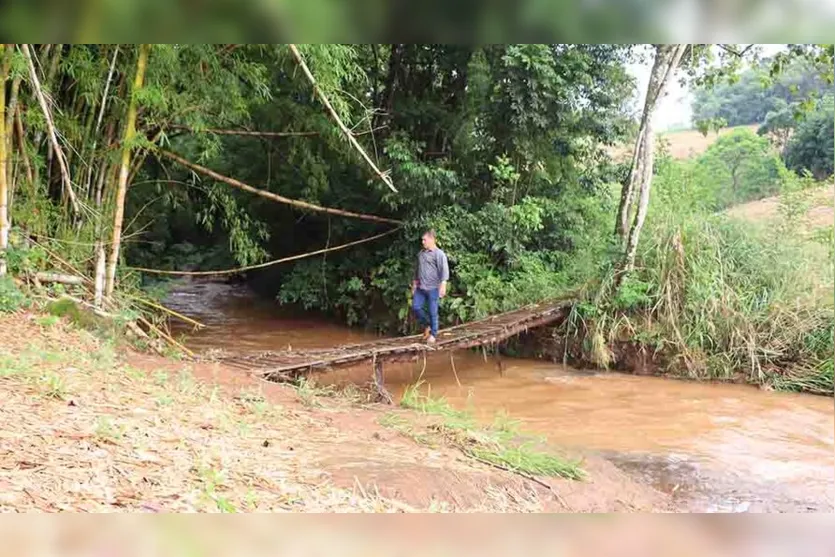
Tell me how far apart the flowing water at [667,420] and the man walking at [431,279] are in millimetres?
932

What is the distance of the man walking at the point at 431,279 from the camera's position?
7160 mm

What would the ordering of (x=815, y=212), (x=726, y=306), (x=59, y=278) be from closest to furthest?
1. (x=59, y=278)
2. (x=726, y=306)
3. (x=815, y=212)

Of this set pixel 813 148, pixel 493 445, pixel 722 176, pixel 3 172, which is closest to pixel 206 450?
pixel 493 445

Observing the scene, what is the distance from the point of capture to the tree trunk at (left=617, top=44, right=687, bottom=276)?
818cm

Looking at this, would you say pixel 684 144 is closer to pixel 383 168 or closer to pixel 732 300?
pixel 732 300

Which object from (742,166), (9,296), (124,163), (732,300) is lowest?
(9,296)

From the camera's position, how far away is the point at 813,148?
1205 centimetres

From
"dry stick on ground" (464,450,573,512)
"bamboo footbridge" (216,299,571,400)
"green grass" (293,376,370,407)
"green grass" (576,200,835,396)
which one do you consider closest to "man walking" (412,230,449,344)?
"bamboo footbridge" (216,299,571,400)

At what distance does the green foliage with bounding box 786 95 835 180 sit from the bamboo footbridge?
6278 mm

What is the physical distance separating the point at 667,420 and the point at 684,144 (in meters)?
11.3

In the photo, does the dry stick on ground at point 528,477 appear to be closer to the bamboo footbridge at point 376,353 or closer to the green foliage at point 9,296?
the bamboo footbridge at point 376,353

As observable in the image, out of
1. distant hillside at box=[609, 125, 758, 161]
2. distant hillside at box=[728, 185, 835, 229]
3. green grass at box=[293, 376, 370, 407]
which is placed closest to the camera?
green grass at box=[293, 376, 370, 407]

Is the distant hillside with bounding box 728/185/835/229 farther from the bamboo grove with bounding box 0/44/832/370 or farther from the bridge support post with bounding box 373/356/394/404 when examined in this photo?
the bridge support post with bounding box 373/356/394/404
